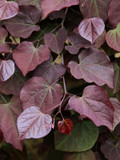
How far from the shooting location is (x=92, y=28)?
673 mm

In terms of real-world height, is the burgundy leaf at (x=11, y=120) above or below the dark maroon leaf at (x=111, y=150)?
above

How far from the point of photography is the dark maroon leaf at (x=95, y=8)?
72 centimetres

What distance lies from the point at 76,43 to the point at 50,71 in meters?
0.12

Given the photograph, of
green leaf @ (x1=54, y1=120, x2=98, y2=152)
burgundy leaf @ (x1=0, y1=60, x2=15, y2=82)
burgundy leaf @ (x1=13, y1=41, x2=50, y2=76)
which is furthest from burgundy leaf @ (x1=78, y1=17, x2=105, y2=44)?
→ green leaf @ (x1=54, y1=120, x2=98, y2=152)

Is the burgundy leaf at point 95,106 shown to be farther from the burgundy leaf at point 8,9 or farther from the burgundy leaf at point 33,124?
the burgundy leaf at point 8,9

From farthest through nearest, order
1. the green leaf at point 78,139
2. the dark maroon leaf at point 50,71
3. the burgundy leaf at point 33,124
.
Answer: the green leaf at point 78,139, the dark maroon leaf at point 50,71, the burgundy leaf at point 33,124

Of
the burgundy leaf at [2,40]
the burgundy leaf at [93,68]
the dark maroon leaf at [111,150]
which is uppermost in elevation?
the burgundy leaf at [2,40]

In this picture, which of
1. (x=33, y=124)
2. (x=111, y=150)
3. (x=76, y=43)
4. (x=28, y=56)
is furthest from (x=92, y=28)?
(x=111, y=150)

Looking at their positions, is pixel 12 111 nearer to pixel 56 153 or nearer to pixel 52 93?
pixel 52 93

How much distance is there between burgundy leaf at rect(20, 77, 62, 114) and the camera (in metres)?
0.67

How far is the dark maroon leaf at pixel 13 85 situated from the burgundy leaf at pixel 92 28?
0.23 m

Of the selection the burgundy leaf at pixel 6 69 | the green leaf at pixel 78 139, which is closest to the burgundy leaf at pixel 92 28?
the burgundy leaf at pixel 6 69

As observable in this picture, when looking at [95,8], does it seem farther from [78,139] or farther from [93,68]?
[78,139]

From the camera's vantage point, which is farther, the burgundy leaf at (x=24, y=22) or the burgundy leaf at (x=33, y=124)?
the burgundy leaf at (x=24, y=22)
